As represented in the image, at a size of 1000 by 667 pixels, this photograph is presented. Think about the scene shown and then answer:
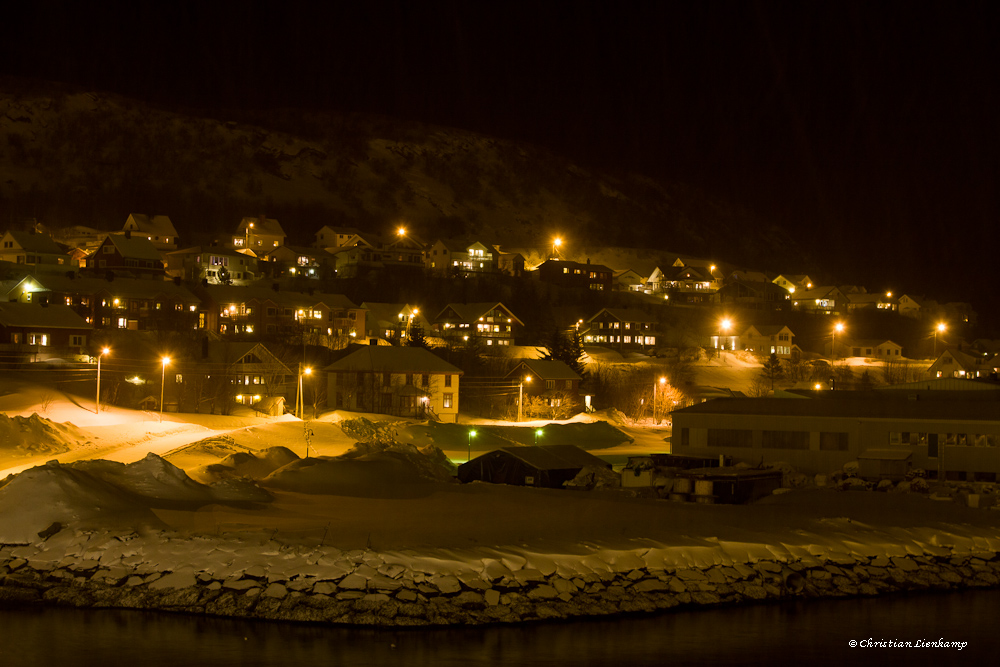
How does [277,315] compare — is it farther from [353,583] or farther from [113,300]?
[353,583]

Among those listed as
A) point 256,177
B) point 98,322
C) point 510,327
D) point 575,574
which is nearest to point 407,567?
point 575,574

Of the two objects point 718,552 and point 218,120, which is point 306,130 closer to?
point 218,120

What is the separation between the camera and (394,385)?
4894cm

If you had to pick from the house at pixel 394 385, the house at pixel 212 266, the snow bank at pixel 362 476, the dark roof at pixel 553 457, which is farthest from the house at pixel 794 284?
the snow bank at pixel 362 476

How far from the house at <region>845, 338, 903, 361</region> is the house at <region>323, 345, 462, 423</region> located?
137ft

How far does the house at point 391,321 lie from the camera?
219ft

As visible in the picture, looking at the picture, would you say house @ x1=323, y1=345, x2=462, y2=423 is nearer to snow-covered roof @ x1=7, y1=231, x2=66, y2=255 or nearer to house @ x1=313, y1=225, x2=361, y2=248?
snow-covered roof @ x1=7, y1=231, x2=66, y2=255

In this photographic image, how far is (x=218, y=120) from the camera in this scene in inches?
6870

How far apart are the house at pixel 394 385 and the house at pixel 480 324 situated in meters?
16.9

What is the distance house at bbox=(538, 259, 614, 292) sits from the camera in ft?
288

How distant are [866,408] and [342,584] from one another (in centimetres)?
2208

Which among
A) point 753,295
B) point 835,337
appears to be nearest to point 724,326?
point 835,337

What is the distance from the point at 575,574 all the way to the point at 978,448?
1840 cm

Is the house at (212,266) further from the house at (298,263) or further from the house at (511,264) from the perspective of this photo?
the house at (511,264)
